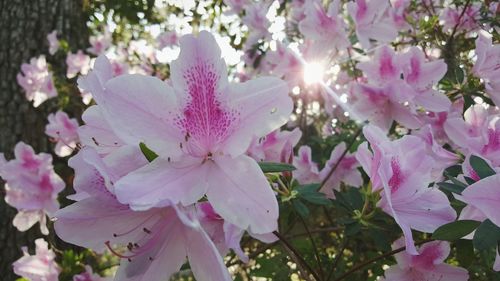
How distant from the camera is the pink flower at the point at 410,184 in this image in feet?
2.94

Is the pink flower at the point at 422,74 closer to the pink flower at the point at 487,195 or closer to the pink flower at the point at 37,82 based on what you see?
the pink flower at the point at 487,195

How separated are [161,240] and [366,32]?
1450 mm

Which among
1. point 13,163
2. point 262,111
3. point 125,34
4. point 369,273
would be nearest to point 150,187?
point 262,111

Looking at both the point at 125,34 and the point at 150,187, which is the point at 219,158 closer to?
the point at 150,187

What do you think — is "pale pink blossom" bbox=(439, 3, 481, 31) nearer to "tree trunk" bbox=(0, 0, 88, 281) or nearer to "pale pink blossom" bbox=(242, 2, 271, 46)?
"pale pink blossom" bbox=(242, 2, 271, 46)

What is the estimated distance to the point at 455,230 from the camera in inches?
33.9

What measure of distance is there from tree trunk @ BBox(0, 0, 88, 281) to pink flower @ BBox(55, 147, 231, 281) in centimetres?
233

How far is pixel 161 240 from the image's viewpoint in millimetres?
766

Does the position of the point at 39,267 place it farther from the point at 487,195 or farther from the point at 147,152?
the point at 487,195

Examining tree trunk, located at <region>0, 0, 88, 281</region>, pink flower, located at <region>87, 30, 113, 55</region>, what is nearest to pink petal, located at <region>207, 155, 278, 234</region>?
tree trunk, located at <region>0, 0, 88, 281</region>

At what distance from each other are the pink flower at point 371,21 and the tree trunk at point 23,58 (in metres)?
2.23

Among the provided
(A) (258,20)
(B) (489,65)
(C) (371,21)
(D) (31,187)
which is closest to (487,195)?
(B) (489,65)

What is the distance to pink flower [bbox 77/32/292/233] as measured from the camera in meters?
0.72

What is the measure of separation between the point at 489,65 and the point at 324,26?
2.30 feet
